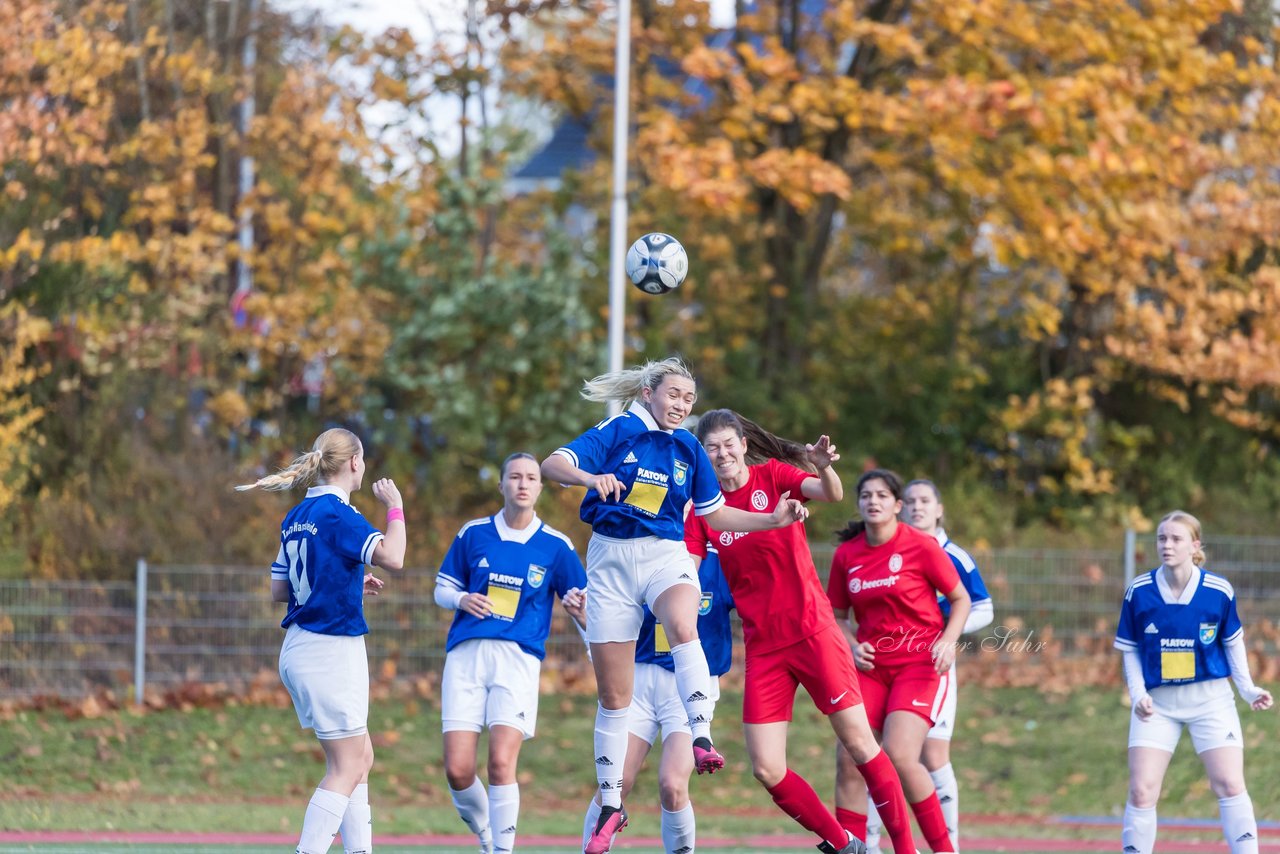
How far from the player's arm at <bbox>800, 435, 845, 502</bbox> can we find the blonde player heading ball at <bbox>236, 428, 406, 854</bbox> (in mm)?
1978

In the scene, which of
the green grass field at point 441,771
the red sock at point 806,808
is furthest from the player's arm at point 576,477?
the green grass field at point 441,771

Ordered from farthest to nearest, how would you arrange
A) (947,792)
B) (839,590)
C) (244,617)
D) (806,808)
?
(244,617)
(947,792)
(839,590)
(806,808)

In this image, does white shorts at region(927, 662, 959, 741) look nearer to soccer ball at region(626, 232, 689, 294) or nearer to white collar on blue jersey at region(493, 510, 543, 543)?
white collar on blue jersey at region(493, 510, 543, 543)

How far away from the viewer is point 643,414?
7258mm

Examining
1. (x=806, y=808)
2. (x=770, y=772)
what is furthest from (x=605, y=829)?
(x=806, y=808)

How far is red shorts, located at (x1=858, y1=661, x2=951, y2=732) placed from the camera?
25.3 feet

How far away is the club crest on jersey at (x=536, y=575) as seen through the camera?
7781 millimetres

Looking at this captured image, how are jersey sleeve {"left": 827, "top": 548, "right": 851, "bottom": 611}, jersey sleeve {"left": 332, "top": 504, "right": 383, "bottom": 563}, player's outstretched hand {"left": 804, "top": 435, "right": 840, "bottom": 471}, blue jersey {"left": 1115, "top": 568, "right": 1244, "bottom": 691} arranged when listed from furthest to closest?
jersey sleeve {"left": 827, "top": 548, "right": 851, "bottom": 611} < blue jersey {"left": 1115, "top": 568, "right": 1244, "bottom": 691} < player's outstretched hand {"left": 804, "top": 435, "right": 840, "bottom": 471} < jersey sleeve {"left": 332, "top": 504, "right": 383, "bottom": 563}

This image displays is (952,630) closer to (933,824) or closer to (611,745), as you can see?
(933,824)

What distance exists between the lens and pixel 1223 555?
1426 cm

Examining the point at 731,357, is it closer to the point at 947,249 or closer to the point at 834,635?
the point at 947,249

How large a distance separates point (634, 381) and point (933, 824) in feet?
8.04

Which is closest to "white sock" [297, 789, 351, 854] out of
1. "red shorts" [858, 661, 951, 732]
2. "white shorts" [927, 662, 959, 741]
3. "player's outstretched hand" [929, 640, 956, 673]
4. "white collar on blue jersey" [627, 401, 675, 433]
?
"white collar on blue jersey" [627, 401, 675, 433]

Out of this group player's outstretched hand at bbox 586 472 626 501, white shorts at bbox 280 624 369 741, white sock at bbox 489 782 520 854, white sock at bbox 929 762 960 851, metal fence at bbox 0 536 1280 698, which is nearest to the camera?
white shorts at bbox 280 624 369 741
